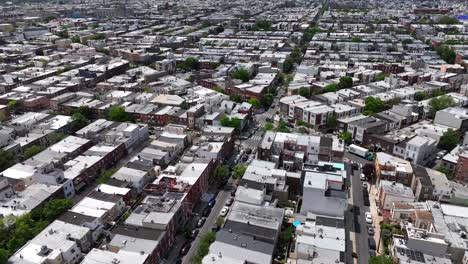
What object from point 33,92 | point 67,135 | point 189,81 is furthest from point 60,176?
point 189,81

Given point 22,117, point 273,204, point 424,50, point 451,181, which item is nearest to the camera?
point 273,204

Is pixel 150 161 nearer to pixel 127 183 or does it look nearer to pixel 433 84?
pixel 127 183

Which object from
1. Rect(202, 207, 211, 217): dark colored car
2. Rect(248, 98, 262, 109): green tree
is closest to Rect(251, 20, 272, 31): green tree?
Rect(248, 98, 262, 109): green tree

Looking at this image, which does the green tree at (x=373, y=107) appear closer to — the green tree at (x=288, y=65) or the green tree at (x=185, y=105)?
the green tree at (x=185, y=105)

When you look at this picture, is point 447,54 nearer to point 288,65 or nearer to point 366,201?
point 288,65

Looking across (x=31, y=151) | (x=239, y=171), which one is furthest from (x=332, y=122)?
(x=31, y=151)

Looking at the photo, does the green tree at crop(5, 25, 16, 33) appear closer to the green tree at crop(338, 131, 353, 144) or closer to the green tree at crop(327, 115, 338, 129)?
the green tree at crop(327, 115, 338, 129)

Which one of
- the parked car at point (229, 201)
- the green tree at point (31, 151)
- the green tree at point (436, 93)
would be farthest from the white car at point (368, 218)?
the green tree at point (436, 93)
